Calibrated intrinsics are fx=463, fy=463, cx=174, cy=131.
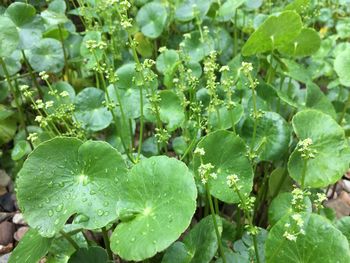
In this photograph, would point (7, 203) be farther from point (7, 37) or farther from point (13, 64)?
point (7, 37)

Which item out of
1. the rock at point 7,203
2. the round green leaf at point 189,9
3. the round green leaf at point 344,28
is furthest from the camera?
the round green leaf at point 344,28

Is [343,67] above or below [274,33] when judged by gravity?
below

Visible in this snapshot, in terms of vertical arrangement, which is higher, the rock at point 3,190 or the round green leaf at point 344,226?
the round green leaf at point 344,226

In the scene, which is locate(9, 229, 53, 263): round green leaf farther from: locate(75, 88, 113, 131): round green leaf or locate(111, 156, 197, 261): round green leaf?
locate(75, 88, 113, 131): round green leaf

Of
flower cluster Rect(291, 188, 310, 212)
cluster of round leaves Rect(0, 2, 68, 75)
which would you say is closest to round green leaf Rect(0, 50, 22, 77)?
cluster of round leaves Rect(0, 2, 68, 75)

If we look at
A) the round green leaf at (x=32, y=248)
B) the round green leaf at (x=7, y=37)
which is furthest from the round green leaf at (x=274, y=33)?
the round green leaf at (x=32, y=248)

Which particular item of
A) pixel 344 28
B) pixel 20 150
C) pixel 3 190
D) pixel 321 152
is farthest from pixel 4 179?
pixel 344 28

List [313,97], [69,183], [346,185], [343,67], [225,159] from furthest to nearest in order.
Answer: [346,185] → [313,97] → [343,67] → [225,159] → [69,183]

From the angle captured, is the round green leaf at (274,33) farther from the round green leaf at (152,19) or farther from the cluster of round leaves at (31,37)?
the cluster of round leaves at (31,37)
